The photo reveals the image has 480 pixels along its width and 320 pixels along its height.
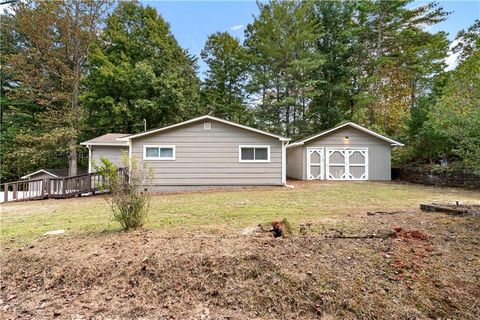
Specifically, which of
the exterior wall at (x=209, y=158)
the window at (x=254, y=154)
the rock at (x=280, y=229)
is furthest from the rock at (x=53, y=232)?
the window at (x=254, y=154)

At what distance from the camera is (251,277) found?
9.45ft

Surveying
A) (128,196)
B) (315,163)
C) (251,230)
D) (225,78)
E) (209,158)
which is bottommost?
(251,230)

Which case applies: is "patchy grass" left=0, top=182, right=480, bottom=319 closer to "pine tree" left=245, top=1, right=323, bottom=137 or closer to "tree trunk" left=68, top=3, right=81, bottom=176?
"tree trunk" left=68, top=3, right=81, bottom=176

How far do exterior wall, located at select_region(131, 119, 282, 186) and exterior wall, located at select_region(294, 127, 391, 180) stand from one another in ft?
15.4

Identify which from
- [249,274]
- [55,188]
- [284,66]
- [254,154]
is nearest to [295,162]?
[254,154]

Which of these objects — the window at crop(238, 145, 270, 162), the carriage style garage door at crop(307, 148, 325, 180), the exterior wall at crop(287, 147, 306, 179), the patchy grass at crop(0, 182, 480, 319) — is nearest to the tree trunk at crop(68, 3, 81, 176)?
the window at crop(238, 145, 270, 162)

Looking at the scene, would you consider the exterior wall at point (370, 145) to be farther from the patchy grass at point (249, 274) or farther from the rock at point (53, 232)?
the rock at point (53, 232)

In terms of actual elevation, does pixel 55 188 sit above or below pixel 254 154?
below

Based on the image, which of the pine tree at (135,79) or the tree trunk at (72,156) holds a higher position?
the pine tree at (135,79)

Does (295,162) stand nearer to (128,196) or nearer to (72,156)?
(72,156)

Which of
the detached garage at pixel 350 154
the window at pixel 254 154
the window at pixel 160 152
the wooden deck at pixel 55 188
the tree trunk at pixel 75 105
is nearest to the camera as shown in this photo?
the wooden deck at pixel 55 188

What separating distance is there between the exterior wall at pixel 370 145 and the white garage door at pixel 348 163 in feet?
0.77

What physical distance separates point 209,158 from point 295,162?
24.9 feet

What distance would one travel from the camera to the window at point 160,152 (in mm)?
12125
